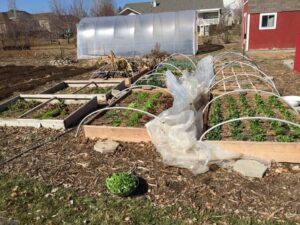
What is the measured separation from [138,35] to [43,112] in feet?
33.1

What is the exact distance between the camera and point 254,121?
16.7ft

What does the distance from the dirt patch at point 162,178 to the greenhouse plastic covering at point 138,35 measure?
1120 centimetres

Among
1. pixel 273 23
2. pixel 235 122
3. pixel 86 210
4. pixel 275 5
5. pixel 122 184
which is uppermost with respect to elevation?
pixel 275 5

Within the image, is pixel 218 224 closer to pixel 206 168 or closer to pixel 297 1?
pixel 206 168

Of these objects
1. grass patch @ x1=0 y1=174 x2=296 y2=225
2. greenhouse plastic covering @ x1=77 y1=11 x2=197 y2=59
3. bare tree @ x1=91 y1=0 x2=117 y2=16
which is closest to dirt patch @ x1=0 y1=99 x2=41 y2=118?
grass patch @ x1=0 y1=174 x2=296 y2=225

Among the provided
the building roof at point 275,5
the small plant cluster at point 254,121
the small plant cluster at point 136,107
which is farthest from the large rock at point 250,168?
the building roof at point 275,5

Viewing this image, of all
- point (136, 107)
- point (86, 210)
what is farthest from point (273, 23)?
point (86, 210)

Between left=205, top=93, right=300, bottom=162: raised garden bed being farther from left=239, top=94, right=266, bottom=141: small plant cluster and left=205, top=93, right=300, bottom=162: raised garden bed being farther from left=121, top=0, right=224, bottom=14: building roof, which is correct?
left=121, top=0, right=224, bottom=14: building roof

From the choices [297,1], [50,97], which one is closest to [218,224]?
[50,97]

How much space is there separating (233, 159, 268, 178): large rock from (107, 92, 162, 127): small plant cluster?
2.20 metres

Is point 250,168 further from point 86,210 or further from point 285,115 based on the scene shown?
point 86,210

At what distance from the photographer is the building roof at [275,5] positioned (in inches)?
619

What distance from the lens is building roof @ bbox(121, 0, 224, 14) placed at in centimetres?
3772

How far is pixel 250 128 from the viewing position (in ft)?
15.9
